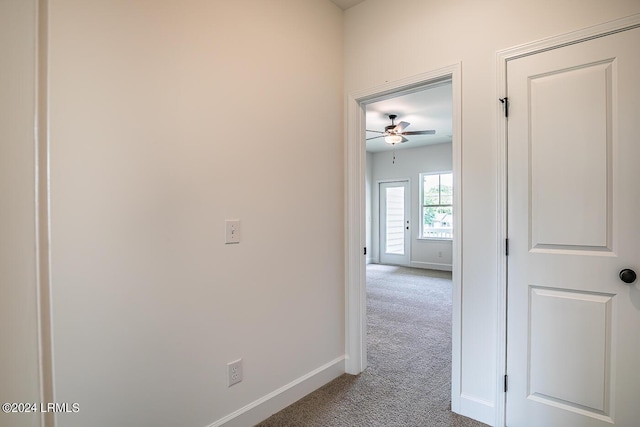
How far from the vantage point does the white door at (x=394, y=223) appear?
24.6 feet

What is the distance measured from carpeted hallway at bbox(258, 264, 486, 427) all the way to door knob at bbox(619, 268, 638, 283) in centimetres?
112

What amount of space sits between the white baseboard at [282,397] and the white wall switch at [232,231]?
0.96m

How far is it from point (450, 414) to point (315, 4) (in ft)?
9.38

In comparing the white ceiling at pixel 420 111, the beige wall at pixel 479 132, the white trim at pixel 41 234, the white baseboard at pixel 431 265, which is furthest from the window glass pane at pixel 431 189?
the white trim at pixel 41 234

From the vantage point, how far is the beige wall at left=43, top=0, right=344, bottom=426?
1281 mm

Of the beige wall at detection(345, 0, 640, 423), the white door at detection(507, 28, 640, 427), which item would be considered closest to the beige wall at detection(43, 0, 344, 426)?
the beige wall at detection(345, 0, 640, 423)

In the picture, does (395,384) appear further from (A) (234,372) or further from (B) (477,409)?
(A) (234,372)

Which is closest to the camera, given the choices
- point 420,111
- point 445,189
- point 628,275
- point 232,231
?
point 628,275

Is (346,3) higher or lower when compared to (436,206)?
higher

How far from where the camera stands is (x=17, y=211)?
463mm

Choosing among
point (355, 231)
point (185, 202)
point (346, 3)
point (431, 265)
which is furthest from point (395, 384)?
point (431, 265)

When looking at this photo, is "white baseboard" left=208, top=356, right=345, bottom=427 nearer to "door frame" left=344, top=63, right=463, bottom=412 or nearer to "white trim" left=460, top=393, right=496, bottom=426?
"door frame" left=344, top=63, right=463, bottom=412

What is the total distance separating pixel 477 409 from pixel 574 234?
3.76ft

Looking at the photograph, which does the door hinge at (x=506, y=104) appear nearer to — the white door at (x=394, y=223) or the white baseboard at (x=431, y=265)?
the white baseboard at (x=431, y=265)
